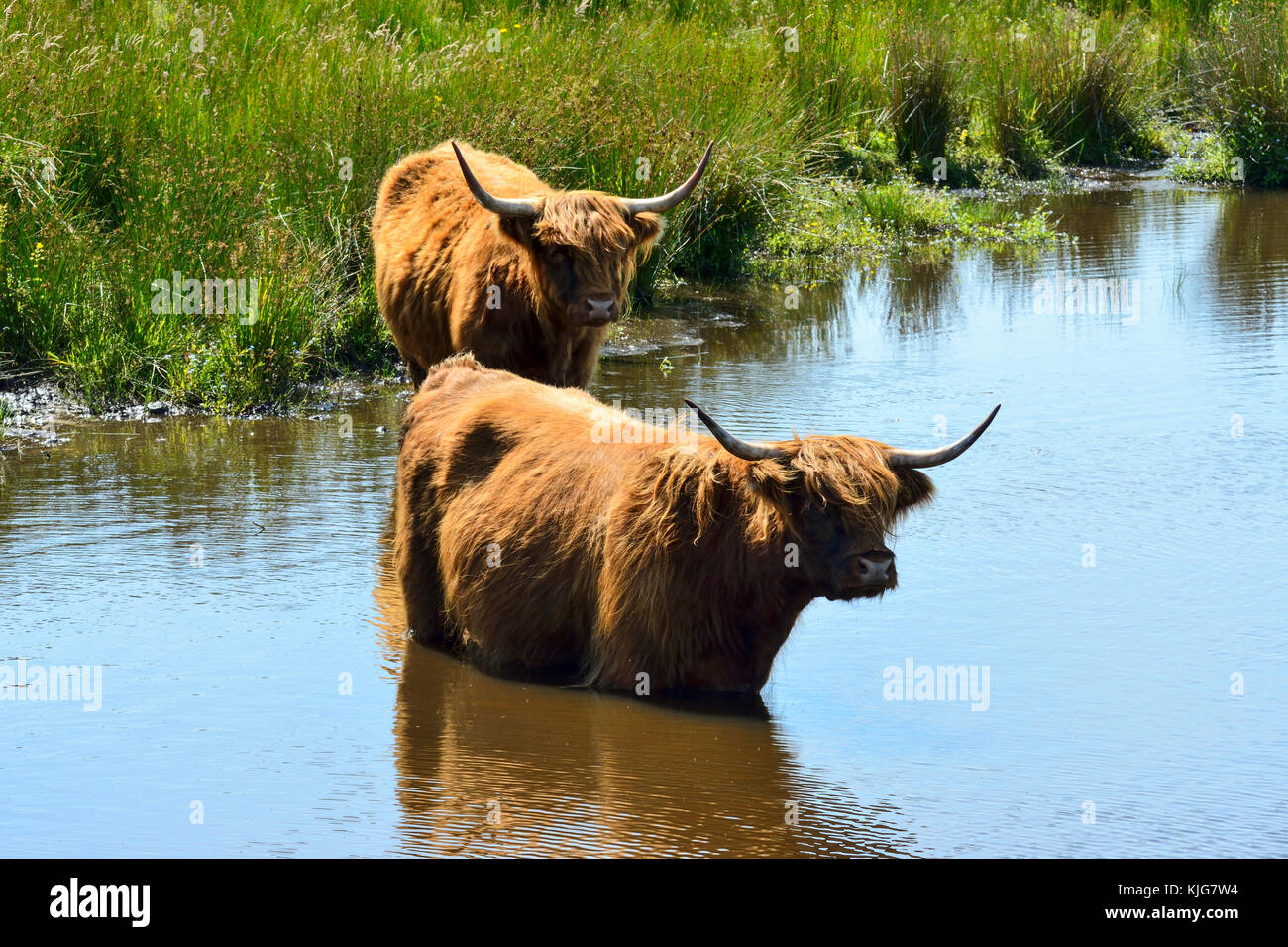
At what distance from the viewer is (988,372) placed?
845 cm

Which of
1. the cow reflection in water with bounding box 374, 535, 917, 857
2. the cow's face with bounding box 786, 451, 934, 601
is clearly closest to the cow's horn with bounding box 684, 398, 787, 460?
the cow's face with bounding box 786, 451, 934, 601

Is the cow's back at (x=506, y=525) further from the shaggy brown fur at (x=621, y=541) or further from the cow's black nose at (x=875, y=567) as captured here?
the cow's black nose at (x=875, y=567)

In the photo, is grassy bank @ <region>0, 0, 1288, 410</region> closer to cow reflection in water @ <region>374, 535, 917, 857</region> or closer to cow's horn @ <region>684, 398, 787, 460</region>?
cow reflection in water @ <region>374, 535, 917, 857</region>

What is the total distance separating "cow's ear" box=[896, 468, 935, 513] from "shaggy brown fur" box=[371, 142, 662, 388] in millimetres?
2369

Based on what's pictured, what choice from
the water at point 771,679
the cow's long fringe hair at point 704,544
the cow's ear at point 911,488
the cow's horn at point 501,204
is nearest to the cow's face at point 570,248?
the cow's horn at point 501,204

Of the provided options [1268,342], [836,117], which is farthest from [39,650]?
[836,117]

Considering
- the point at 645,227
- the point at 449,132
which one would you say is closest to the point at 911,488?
the point at 645,227

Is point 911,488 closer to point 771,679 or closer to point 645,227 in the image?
point 771,679

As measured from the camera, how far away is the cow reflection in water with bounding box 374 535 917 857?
12.4ft

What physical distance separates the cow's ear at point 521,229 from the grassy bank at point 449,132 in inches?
67.8

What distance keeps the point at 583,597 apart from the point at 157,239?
4.54 metres

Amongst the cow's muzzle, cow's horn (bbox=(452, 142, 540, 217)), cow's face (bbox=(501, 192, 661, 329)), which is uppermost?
cow's horn (bbox=(452, 142, 540, 217))

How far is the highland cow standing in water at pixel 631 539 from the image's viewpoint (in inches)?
172

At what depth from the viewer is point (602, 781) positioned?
4.14m
